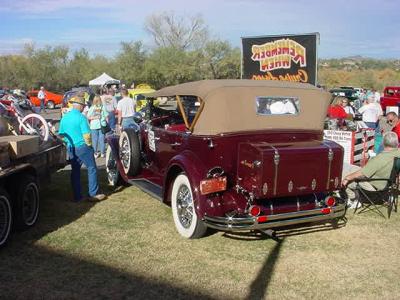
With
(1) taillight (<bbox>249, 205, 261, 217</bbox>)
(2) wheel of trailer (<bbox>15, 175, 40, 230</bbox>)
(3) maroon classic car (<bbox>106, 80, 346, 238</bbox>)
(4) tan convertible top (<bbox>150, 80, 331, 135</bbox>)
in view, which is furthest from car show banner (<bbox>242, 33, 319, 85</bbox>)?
(2) wheel of trailer (<bbox>15, 175, 40, 230</bbox>)

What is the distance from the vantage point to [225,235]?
5.89 metres

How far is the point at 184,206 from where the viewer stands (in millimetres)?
5816

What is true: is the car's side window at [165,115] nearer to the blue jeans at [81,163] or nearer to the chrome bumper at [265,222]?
the blue jeans at [81,163]

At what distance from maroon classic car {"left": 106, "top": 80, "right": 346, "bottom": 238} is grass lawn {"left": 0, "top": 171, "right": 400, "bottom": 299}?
0.36 metres

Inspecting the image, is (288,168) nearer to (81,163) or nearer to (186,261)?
(186,261)

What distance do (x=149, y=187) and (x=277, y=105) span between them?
2.28 metres

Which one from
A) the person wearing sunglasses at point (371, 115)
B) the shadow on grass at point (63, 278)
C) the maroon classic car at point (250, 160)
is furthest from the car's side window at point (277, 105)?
the person wearing sunglasses at point (371, 115)

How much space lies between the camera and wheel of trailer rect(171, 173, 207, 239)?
5.58 metres

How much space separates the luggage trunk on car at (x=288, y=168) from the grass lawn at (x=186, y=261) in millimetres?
738

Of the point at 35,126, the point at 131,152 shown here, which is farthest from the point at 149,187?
the point at 35,126

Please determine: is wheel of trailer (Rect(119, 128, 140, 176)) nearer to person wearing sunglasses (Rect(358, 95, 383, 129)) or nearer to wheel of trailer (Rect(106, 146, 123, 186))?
wheel of trailer (Rect(106, 146, 123, 186))

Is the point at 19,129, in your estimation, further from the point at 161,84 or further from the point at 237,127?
the point at 161,84

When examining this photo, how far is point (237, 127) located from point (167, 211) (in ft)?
6.52

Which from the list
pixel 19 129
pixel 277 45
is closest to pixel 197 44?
pixel 277 45
